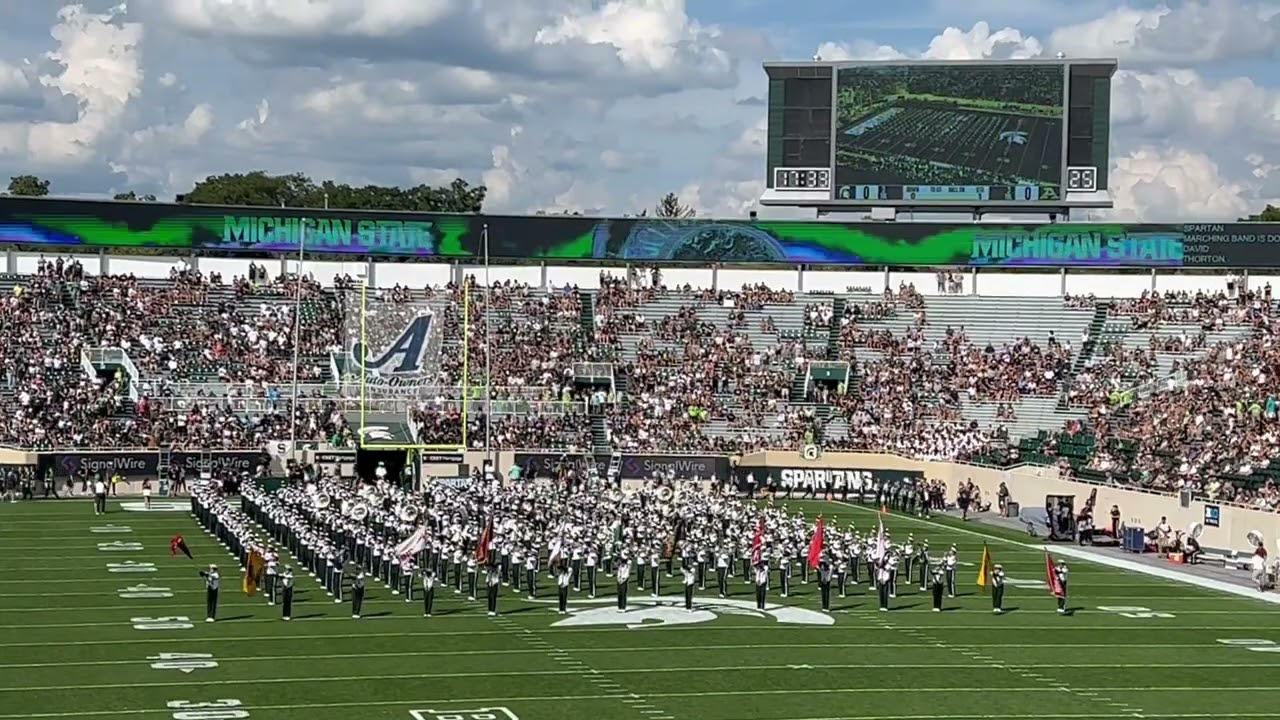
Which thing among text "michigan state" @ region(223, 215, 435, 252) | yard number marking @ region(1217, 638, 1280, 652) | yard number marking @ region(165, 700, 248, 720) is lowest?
yard number marking @ region(165, 700, 248, 720)

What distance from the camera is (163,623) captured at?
21750 millimetres

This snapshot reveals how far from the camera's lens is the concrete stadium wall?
31.0 metres

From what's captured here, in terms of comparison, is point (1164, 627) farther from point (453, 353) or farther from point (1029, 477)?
point (453, 353)

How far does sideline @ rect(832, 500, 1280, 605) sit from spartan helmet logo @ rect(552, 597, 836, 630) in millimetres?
6948

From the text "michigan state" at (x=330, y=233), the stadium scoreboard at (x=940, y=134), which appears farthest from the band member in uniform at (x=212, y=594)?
the text "michigan state" at (x=330, y=233)

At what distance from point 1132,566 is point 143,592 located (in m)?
15.3

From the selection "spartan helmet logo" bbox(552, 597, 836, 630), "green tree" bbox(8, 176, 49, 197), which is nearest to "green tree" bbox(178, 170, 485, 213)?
"green tree" bbox(8, 176, 49, 197)

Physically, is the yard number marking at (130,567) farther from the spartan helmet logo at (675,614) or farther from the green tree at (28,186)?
the green tree at (28,186)

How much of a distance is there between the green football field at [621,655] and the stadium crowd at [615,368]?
48.2 feet

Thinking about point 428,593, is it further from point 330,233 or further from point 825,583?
point 330,233

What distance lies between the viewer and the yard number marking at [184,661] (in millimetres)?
18750

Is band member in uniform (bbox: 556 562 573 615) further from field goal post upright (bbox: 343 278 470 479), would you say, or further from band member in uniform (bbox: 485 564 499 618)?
field goal post upright (bbox: 343 278 470 479)

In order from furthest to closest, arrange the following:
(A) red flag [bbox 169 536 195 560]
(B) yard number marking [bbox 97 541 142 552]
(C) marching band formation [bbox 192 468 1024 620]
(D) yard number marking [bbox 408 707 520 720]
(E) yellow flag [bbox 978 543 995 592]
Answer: (B) yard number marking [bbox 97 541 142 552], (A) red flag [bbox 169 536 195 560], (E) yellow flag [bbox 978 543 995 592], (C) marching band formation [bbox 192 468 1024 620], (D) yard number marking [bbox 408 707 520 720]

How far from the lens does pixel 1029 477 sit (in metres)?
38.5
